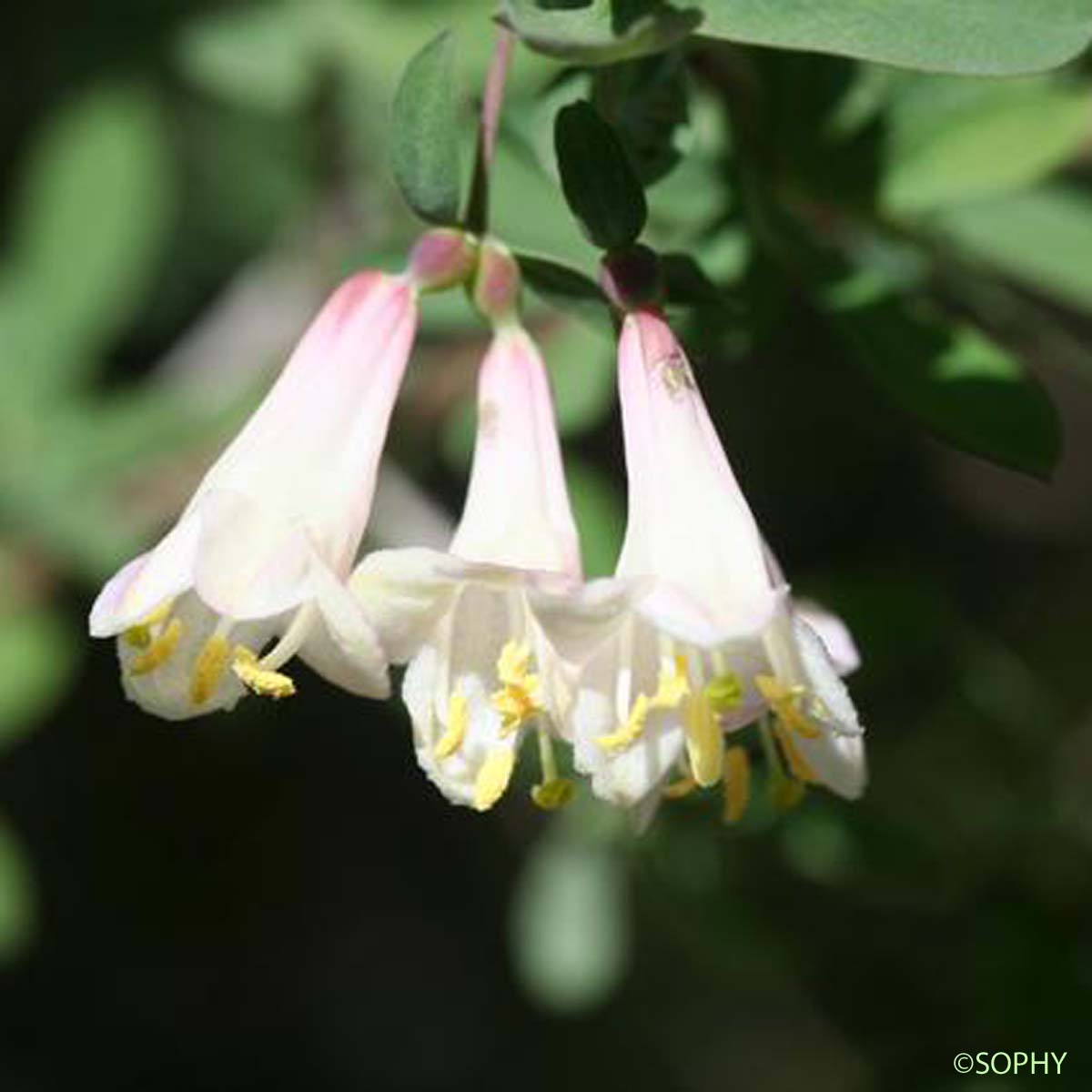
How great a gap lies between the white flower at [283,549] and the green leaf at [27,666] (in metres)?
1.26

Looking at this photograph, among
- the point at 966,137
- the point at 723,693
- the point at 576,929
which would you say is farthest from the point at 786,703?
the point at 576,929

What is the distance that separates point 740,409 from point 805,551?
27 cm

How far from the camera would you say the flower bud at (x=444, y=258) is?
4.39 ft

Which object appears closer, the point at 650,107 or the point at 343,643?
the point at 343,643

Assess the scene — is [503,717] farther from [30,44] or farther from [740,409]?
[30,44]

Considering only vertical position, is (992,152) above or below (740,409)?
above

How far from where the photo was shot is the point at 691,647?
127 cm

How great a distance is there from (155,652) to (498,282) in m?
0.30

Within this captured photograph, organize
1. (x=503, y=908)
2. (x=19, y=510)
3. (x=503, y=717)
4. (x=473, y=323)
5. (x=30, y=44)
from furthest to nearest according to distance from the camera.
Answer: (x=503, y=908), (x=30, y=44), (x=19, y=510), (x=473, y=323), (x=503, y=717)

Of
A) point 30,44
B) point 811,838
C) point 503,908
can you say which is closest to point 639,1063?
point 503,908

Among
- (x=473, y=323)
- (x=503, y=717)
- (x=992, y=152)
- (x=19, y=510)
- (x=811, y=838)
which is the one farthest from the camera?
(x=19, y=510)

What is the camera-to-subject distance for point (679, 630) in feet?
3.95

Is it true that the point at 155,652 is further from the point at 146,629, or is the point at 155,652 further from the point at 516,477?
the point at 516,477

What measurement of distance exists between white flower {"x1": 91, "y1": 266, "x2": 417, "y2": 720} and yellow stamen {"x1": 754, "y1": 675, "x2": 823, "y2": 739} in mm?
213
